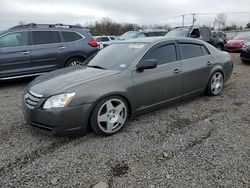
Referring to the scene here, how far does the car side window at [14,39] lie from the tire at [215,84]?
515 centimetres

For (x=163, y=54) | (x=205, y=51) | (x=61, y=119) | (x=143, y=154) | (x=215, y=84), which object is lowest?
(x=143, y=154)

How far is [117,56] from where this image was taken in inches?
176

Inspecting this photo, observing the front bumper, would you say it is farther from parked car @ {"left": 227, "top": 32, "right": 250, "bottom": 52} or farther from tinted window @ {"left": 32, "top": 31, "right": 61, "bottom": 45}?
parked car @ {"left": 227, "top": 32, "right": 250, "bottom": 52}

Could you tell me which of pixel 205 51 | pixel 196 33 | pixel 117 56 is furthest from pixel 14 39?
pixel 196 33

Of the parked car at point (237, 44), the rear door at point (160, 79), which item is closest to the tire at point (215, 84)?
the rear door at point (160, 79)

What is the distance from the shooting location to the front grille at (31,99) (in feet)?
11.5

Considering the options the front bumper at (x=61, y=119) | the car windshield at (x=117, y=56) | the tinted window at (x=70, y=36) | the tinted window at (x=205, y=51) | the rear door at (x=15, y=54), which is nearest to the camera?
the front bumper at (x=61, y=119)

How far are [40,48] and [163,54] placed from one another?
167 inches

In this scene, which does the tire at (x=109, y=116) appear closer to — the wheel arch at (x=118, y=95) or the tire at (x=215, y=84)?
the wheel arch at (x=118, y=95)

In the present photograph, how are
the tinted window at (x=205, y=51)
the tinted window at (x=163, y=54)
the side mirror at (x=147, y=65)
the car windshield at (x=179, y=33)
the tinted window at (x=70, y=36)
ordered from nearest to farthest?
the side mirror at (x=147, y=65), the tinted window at (x=163, y=54), the tinted window at (x=205, y=51), the tinted window at (x=70, y=36), the car windshield at (x=179, y=33)

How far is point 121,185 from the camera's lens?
266 cm

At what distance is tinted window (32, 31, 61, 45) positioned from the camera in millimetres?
7282

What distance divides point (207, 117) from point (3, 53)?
5.57 meters

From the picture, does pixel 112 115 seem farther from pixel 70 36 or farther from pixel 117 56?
pixel 70 36
